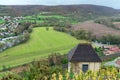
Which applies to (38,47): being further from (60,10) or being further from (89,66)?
(60,10)

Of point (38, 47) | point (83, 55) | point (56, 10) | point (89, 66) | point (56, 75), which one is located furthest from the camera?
point (56, 10)

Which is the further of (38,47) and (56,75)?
(38,47)

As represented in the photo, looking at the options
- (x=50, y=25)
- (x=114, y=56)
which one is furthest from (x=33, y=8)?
(x=114, y=56)

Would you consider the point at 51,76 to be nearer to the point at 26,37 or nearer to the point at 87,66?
the point at 87,66

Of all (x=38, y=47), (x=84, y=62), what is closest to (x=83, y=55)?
(x=84, y=62)

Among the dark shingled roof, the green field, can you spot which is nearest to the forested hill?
the green field

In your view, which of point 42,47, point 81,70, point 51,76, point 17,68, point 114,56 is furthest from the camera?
point 42,47

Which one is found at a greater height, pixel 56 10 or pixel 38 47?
pixel 38 47
